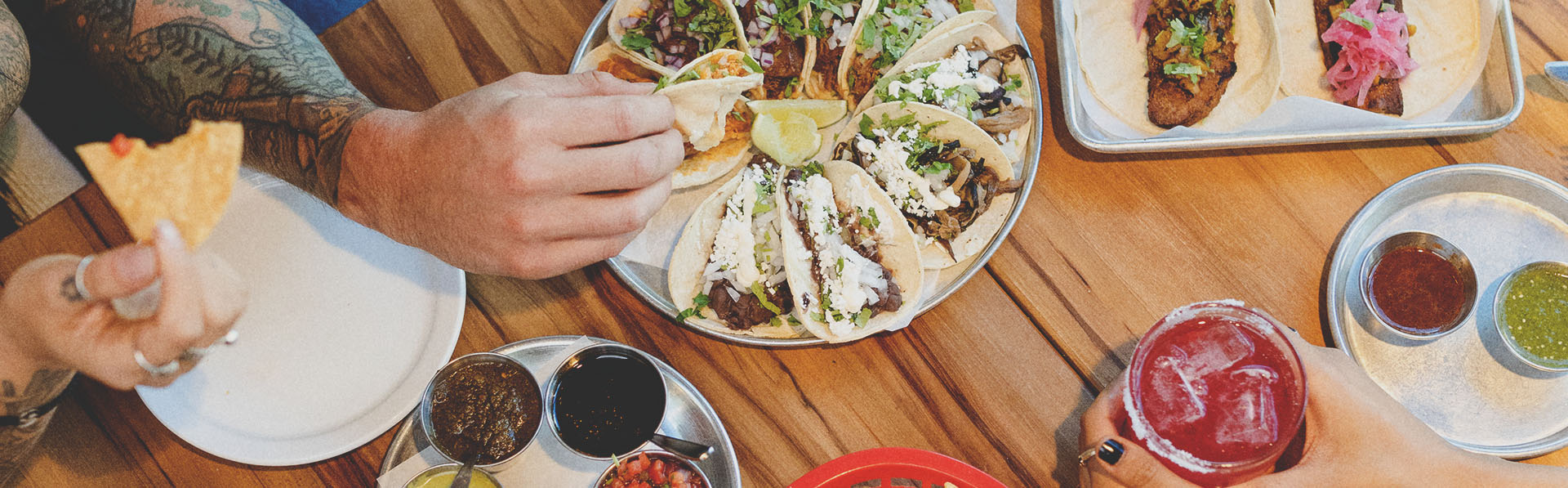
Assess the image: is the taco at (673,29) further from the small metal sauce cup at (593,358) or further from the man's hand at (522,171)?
the small metal sauce cup at (593,358)

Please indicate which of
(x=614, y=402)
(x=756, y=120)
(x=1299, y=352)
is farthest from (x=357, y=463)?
(x=1299, y=352)

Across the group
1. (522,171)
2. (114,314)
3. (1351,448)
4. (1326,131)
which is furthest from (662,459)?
(1326,131)

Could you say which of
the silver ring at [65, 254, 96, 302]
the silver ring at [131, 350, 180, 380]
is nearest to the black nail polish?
the silver ring at [131, 350, 180, 380]

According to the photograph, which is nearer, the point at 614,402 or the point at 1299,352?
the point at 1299,352

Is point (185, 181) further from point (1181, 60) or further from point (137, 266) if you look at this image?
point (1181, 60)

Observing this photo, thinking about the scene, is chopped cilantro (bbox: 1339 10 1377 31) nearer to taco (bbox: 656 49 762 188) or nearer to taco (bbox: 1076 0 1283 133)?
taco (bbox: 1076 0 1283 133)

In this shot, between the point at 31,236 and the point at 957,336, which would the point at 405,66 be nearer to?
the point at 31,236

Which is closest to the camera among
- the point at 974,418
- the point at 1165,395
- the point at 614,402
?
the point at 1165,395
